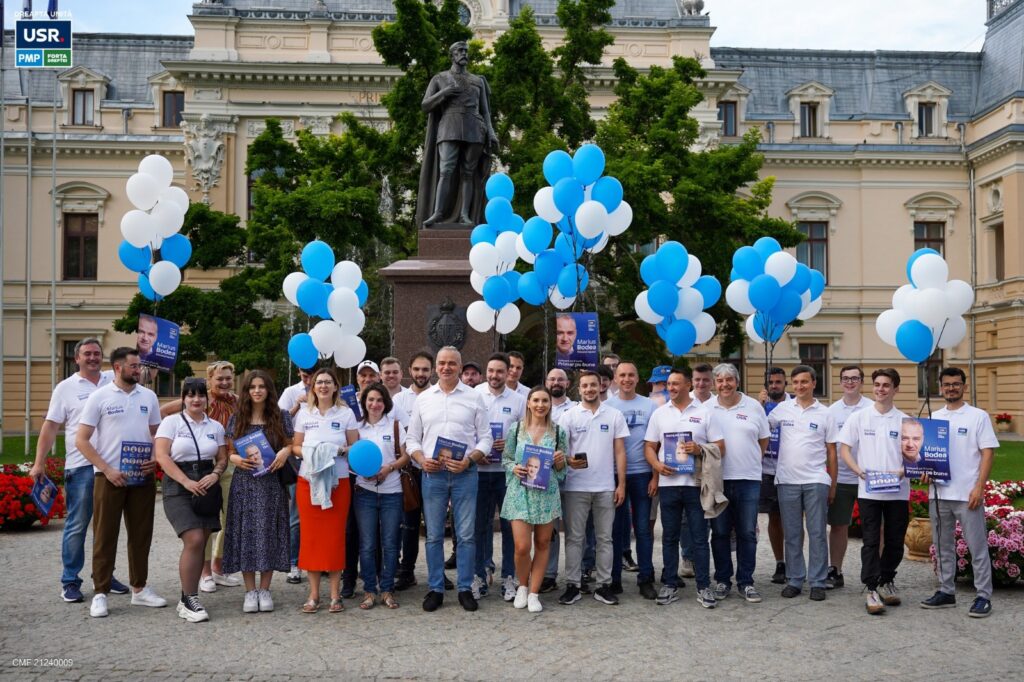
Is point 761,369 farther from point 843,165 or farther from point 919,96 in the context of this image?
point 919,96

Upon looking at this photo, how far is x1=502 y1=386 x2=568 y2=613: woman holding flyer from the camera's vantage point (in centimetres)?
823

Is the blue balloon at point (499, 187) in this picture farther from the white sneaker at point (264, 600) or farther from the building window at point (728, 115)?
the building window at point (728, 115)

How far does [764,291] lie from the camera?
10250 millimetres

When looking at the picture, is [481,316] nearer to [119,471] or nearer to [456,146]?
[456,146]

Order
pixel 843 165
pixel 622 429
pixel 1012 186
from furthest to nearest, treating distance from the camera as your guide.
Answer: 1. pixel 843 165
2. pixel 1012 186
3. pixel 622 429

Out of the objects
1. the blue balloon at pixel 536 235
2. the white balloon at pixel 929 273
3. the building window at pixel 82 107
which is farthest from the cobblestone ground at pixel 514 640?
the building window at pixel 82 107

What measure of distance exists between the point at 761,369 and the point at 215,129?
21.4m

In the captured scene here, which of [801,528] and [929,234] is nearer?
[801,528]

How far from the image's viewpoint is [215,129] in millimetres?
35562

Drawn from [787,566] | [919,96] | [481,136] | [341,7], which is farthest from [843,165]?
[787,566]

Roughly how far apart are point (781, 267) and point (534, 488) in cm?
379

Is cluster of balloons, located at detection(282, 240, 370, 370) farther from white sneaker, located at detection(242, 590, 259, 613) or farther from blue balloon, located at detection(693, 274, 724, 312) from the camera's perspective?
blue balloon, located at detection(693, 274, 724, 312)

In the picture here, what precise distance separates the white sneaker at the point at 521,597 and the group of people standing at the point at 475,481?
18mm

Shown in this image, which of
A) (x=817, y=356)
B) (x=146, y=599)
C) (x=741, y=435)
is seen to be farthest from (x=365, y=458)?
(x=817, y=356)
